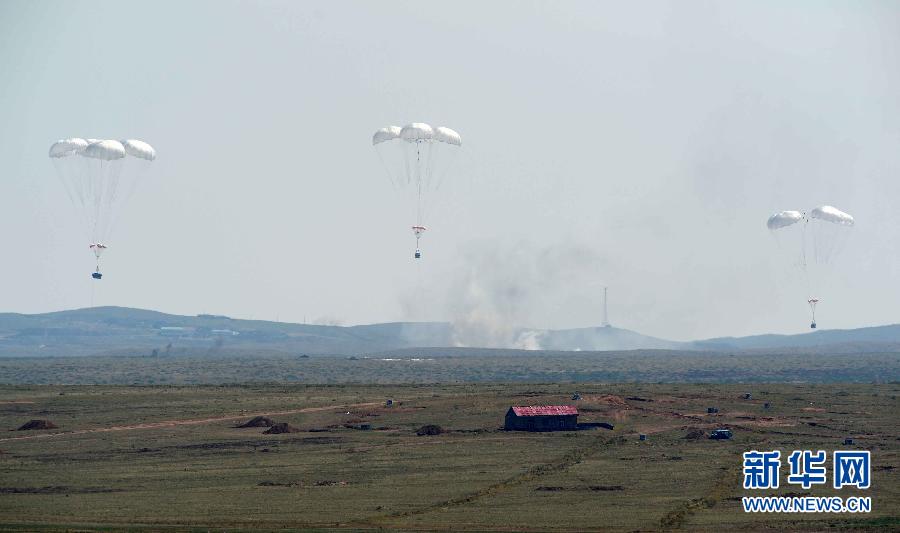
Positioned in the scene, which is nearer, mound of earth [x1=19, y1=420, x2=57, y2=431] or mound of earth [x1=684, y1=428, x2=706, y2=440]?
mound of earth [x1=684, y1=428, x2=706, y2=440]

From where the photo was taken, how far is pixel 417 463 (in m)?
87.4

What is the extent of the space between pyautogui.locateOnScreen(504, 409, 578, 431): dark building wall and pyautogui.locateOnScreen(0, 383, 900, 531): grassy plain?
7.28 ft

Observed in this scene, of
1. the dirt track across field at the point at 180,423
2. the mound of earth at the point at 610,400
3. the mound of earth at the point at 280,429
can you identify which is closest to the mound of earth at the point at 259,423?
the mound of earth at the point at 280,429

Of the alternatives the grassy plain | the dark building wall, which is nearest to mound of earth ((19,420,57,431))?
the grassy plain

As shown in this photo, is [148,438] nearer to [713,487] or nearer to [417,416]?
[417,416]

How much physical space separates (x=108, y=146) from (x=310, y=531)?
68.9 meters

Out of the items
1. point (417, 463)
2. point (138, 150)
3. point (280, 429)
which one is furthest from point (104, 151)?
point (417, 463)

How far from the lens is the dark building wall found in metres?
107

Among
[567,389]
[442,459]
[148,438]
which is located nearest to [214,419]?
[148,438]

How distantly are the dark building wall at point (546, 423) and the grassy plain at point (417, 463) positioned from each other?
87.3 inches

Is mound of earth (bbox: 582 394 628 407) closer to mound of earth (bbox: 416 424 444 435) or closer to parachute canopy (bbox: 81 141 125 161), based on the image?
mound of earth (bbox: 416 424 444 435)

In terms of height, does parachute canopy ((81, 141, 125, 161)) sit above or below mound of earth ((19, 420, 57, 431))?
above

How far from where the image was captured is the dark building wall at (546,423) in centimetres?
10675

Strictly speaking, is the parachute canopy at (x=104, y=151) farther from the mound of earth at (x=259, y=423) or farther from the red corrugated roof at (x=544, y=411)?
the red corrugated roof at (x=544, y=411)
